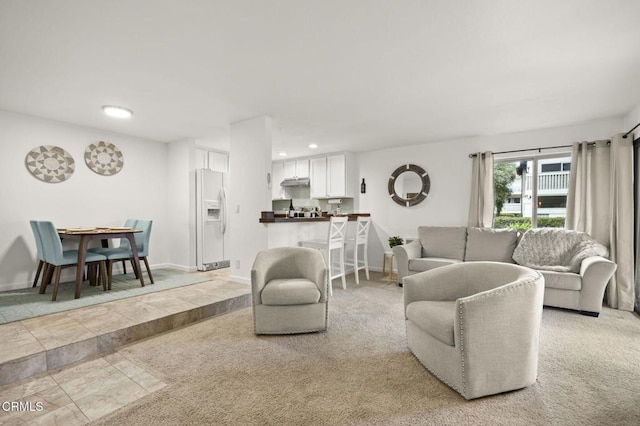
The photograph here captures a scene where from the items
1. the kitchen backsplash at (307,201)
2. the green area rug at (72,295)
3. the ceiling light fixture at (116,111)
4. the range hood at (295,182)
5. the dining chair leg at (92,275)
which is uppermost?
the ceiling light fixture at (116,111)

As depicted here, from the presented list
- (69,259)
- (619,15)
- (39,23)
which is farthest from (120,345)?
(619,15)

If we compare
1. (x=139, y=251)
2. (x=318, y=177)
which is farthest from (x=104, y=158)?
(x=318, y=177)

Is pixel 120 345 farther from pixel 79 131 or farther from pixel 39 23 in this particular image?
pixel 79 131

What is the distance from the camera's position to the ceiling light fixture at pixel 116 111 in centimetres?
375

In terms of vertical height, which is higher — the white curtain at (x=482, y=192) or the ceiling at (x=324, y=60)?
the ceiling at (x=324, y=60)

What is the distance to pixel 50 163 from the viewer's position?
14.3 feet

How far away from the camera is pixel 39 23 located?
2119mm

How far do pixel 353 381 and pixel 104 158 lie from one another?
5.14m

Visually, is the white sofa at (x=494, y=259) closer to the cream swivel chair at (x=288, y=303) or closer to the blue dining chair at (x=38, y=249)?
the cream swivel chair at (x=288, y=303)

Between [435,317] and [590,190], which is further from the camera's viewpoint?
[590,190]

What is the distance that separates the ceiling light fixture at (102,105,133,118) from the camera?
3.75 metres

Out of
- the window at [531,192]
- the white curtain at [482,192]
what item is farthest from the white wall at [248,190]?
the window at [531,192]

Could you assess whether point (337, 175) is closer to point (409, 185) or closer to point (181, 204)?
point (409, 185)

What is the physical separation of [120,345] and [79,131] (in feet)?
12.1
